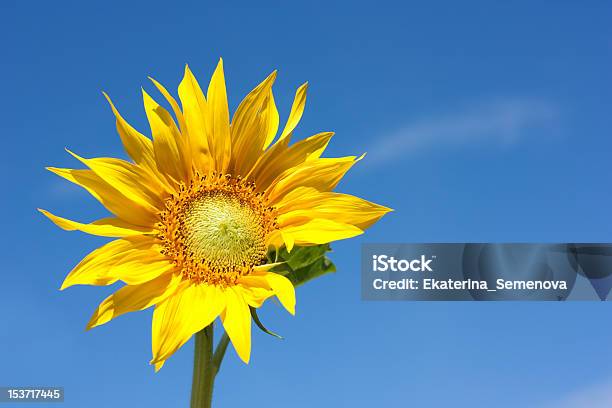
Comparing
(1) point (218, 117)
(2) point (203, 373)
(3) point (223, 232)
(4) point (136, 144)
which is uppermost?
(1) point (218, 117)

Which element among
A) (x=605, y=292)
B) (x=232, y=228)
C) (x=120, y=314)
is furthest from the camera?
(x=605, y=292)

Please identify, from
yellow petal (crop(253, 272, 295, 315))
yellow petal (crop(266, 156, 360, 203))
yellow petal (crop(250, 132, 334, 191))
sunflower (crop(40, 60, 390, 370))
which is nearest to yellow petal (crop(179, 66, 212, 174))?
sunflower (crop(40, 60, 390, 370))

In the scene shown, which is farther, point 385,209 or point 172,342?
point 385,209

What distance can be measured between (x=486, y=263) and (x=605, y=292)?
95cm

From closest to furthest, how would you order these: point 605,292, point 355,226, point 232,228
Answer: point 355,226 < point 232,228 < point 605,292

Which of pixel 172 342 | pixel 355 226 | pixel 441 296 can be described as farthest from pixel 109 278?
pixel 441 296

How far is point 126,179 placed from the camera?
257 centimetres

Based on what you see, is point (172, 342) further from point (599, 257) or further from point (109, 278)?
point (599, 257)

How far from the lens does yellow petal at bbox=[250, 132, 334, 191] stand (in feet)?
8.54

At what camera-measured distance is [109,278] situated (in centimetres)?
243

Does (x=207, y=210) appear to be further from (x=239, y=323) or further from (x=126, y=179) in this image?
(x=239, y=323)

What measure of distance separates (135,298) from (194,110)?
664 millimetres

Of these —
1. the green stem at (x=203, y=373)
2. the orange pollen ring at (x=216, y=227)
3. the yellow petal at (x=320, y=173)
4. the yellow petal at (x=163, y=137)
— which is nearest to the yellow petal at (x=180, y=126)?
the yellow petal at (x=163, y=137)

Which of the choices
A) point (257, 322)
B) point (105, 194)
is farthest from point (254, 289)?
point (105, 194)
